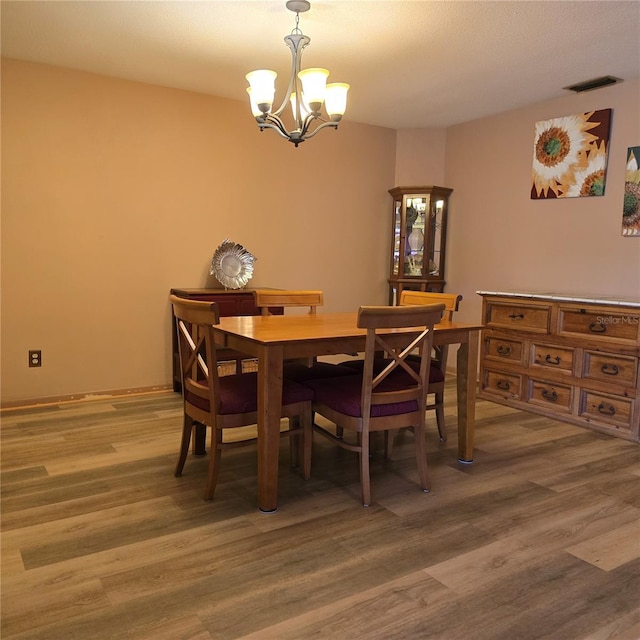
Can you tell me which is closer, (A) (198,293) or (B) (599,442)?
(B) (599,442)

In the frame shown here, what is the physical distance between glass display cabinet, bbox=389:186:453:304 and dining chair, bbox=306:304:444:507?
2.56 meters

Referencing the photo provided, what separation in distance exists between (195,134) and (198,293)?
50.6 inches

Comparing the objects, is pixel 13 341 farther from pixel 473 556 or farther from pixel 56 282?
pixel 473 556

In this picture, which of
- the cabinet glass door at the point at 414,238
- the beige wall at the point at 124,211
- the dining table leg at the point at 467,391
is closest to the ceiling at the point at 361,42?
the beige wall at the point at 124,211

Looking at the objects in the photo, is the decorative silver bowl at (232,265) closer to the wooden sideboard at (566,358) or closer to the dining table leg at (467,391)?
the wooden sideboard at (566,358)

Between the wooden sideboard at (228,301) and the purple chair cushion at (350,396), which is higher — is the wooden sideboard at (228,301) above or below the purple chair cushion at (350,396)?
above

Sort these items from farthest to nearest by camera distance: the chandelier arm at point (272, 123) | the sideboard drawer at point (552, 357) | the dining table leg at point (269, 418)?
the sideboard drawer at point (552, 357)
the chandelier arm at point (272, 123)
the dining table leg at point (269, 418)

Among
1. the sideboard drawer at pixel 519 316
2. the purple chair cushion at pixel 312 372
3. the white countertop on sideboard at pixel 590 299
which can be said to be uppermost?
the white countertop on sideboard at pixel 590 299

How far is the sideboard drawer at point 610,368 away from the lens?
128 inches

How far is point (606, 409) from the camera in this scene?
3396 mm

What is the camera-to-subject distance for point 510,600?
169cm

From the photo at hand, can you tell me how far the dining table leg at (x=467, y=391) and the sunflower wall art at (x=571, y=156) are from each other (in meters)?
1.98

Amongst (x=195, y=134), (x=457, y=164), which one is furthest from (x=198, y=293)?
(x=457, y=164)

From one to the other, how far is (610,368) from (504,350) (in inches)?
31.0
